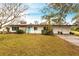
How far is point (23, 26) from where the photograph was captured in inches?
207

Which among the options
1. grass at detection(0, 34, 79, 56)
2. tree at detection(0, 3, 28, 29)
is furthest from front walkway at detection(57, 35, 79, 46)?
tree at detection(0, 3, 28, 29)

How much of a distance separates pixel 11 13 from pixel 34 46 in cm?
67

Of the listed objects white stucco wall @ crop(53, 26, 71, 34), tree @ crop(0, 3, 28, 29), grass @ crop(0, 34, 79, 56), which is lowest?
grass @ crop(0, 34, 79, 56)

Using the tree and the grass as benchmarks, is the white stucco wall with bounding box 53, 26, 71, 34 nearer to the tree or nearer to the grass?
the grass

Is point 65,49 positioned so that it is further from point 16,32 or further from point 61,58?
point 16,32

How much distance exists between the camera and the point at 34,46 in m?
5.22

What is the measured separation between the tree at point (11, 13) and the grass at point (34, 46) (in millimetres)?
234

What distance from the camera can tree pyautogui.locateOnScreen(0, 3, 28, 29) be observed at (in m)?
5.20

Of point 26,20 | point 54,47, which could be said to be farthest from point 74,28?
point 26,20

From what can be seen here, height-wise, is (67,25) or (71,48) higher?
(67,25)

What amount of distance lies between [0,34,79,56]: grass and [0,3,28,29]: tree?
23cm

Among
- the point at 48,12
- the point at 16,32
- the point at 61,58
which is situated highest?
the point at 48,12

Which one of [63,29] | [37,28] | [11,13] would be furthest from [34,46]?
[11,13]

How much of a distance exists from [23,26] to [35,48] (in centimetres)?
42
